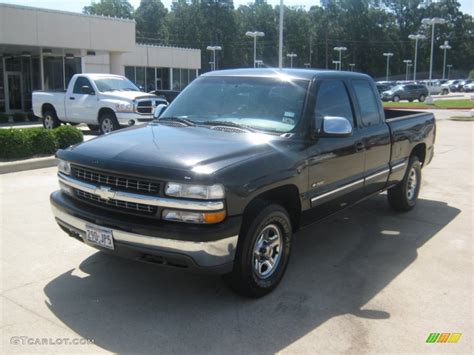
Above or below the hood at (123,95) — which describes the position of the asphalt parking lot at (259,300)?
below

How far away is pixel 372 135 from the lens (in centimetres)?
595

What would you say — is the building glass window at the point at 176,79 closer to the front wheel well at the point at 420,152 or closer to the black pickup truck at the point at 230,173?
the front wheel well at the point at 420,152

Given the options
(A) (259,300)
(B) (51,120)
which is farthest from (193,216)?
(B) (51,120)

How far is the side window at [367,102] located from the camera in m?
5.97

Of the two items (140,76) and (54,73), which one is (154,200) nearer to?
(54,73)

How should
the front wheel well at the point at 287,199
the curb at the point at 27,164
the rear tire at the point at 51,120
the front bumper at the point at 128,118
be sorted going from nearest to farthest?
the front wheel well at the point at 287,199, the curb at the point at 27,164, the front bumper at the point at 128,118, the rear tire at the point at 51,120

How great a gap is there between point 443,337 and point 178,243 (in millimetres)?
2098

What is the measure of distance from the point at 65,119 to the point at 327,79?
1301 centimetres

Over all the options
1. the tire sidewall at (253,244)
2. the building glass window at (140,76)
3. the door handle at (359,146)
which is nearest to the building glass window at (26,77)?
the building glass window at (140,76)

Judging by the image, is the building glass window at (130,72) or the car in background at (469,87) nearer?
the building glass window at (130,72)

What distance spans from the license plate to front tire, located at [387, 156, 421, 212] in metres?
4.51

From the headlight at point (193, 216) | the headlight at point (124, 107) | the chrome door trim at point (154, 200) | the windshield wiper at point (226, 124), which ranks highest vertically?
the windshield wiper at point (226, 124)

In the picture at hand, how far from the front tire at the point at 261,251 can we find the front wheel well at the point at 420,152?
3700 mm

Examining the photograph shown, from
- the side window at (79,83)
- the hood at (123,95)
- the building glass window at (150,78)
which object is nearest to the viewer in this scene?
the hood at (123,95)
